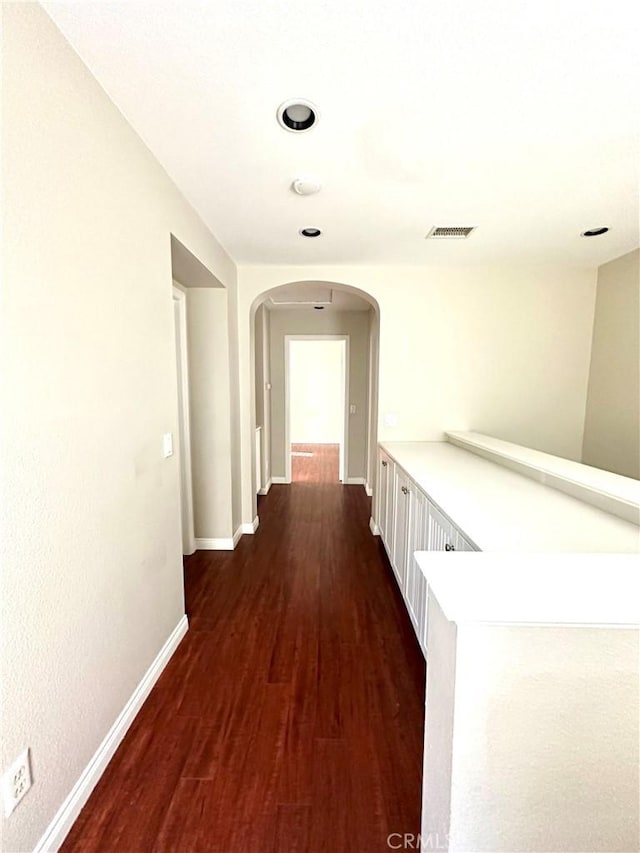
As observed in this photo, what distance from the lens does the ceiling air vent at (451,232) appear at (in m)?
2.29

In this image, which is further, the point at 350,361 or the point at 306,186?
the point at 350,361

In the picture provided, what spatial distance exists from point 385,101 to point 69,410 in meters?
1.55

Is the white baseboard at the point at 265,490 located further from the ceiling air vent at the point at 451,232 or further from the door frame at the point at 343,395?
the ceiling air vent at the point at 451,232

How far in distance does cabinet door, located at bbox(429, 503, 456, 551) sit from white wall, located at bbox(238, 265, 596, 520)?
1.60 m

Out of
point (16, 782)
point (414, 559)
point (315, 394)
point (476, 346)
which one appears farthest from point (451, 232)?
point (315, 394)

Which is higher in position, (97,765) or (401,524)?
(401,524)

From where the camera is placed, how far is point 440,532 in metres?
1.58

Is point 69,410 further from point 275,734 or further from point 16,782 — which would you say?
point 275,734

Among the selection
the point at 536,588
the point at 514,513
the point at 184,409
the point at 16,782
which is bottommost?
the point at 16,782

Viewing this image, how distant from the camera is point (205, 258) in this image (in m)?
2.26

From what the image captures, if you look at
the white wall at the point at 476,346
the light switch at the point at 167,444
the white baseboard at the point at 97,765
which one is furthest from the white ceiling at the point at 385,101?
the white baseboard at the point at 97,765

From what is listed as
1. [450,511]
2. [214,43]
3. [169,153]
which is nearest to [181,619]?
[450,511]

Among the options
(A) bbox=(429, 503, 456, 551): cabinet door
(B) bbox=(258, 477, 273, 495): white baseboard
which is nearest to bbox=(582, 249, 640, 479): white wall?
(A) bbox=(429, 503, 456, 551): cabinet door

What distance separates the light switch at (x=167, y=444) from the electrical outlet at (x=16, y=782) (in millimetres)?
1115
